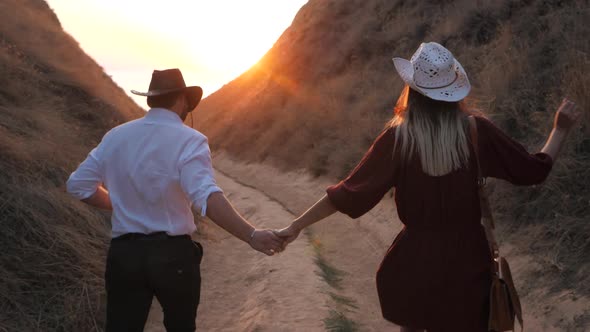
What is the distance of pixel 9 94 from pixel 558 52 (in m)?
9.17

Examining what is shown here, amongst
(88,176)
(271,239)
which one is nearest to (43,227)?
(88,176)

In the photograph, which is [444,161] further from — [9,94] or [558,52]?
[9,94]

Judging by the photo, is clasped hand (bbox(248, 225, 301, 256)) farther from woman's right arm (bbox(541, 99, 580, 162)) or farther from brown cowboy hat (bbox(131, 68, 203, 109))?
woman's right arm (bbox(541, 99, 580, 162))

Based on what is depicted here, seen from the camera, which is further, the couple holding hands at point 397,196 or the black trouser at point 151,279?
the black trouser at point 151,279

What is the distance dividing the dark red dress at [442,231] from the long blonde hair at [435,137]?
4 cm

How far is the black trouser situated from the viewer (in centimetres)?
321

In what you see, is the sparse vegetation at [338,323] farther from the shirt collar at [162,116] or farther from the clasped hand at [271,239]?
the shirt collar at [162,116]

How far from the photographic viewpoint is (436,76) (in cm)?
317

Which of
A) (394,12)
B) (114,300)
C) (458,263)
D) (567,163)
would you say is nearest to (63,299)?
(114,300)

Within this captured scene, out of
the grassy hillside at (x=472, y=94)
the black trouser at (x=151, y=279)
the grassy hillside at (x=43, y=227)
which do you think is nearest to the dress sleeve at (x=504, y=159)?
the black trouser at (x=151, y=279)

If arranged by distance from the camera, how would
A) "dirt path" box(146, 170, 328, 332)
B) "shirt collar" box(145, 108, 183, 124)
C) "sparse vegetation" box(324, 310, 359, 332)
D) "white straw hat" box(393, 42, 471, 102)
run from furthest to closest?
"dirt path" box(146, 170, 328, 332), "sparse vegetation" box(324, 310, 359, 332), "shirt collar" box(145, 108, 183, 124), "white straw hat" box(393, 42, 471, 102)

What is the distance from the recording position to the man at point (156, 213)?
322 cm

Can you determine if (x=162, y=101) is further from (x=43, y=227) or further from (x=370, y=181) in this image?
(x=43, y=227)

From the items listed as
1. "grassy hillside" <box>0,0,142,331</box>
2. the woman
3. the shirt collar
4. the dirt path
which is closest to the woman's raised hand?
the woman
